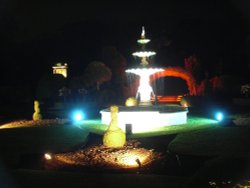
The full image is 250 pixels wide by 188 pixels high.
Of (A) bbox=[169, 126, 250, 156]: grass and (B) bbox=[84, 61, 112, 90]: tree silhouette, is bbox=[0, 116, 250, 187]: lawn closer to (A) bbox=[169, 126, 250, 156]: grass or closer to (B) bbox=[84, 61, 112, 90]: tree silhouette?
(A) bbox=[169, 126, 250, 156]: grass

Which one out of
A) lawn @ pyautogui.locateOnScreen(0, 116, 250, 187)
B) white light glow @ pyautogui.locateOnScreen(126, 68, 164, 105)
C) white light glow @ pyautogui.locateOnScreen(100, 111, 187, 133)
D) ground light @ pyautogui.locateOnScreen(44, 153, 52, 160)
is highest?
white light glow @ pyautogui.locateOnScreen(126, 68, 164, 105)

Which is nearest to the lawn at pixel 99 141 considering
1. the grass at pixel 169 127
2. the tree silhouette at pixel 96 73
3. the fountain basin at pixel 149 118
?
the grass at pixel 169 127

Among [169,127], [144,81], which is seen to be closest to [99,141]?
[169,127]

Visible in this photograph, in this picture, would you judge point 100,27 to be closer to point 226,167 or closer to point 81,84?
point 81,84

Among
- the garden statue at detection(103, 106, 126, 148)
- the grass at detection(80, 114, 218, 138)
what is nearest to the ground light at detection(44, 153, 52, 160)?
the garden statue at detection(103, 106, 126, 148)

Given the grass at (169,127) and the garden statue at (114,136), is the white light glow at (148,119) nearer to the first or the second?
the grass at (169,127)

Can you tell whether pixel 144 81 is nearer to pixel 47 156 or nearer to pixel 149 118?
pixel 149 118

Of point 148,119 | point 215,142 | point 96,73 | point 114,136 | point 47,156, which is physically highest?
point 96,73

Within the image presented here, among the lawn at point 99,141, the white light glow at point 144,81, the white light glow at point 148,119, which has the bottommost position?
the lawn at point 99,141

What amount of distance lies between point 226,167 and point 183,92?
1525 inches

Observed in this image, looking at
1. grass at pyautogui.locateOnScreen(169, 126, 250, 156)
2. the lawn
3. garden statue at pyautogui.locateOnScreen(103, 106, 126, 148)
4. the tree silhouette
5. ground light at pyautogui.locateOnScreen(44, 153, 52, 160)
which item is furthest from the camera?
the tree silhouette

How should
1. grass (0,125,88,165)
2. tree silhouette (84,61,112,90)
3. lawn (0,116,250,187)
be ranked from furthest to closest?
tree silhouette (84,61,112,90) < grass (0,125,88,165) < lawn (0,116,250,187)

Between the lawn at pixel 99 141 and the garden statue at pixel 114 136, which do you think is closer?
the lawn at pixel 99 141

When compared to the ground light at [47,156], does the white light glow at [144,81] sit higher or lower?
higher
